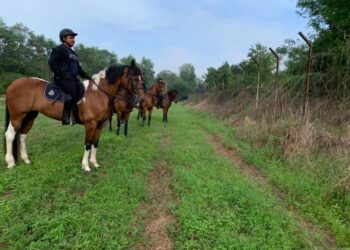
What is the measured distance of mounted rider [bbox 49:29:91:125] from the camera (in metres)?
6.11

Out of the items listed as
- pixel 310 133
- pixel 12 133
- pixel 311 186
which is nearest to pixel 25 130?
pixel 12 133

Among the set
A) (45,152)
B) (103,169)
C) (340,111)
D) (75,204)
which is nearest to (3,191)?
(75,204)

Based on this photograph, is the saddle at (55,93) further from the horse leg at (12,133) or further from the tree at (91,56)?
the tree at (91,56)

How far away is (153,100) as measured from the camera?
596 inches

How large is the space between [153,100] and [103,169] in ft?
29.6

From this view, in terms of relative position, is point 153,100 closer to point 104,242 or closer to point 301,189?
point 301,189

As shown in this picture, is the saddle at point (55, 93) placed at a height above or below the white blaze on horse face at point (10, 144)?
above

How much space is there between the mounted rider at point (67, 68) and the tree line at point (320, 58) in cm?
665

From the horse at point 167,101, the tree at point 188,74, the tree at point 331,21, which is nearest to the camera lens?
the tree at point 331,21

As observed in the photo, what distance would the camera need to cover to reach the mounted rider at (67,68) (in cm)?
611

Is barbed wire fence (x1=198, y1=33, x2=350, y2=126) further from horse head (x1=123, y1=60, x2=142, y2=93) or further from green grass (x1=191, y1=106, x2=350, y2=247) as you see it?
horse head (x1=123, y1=60, x2=142, y2=93)

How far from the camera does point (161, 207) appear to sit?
4594mm

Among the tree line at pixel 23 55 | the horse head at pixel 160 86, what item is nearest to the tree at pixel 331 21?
the horse head at pixel 160 86

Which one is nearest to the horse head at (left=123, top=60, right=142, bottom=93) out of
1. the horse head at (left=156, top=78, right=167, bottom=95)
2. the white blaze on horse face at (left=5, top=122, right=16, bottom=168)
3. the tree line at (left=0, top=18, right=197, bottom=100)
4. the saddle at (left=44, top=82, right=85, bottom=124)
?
the saddle at (left=44, top=82, right=85, bottom=124)
